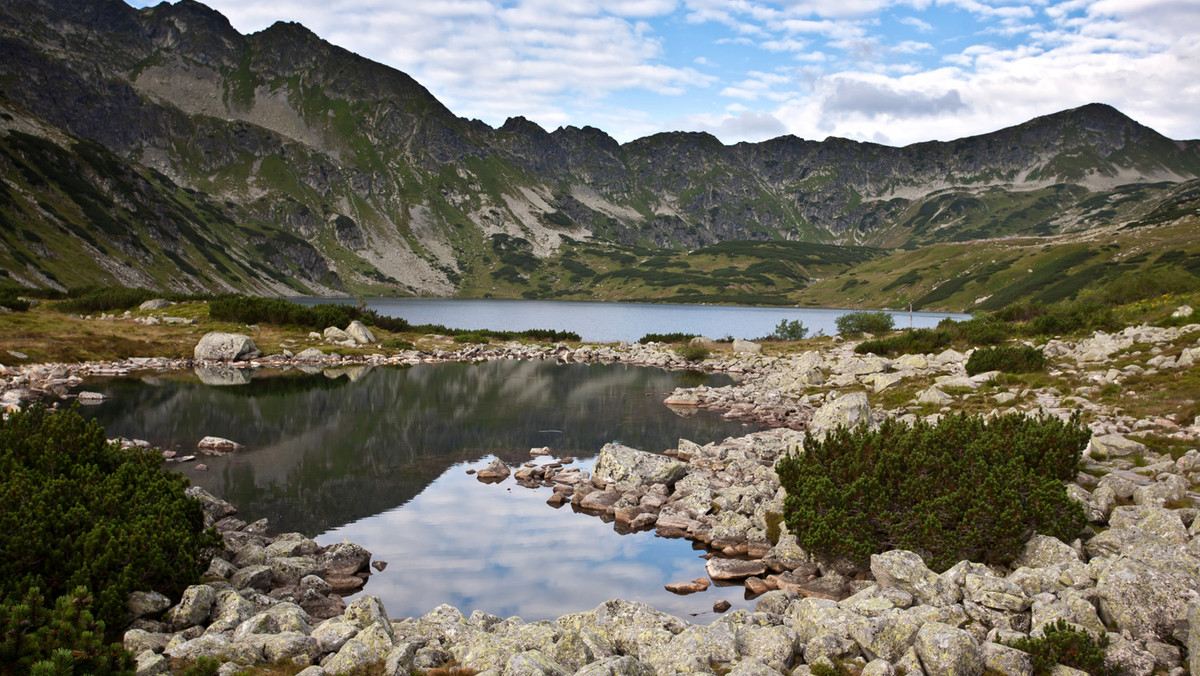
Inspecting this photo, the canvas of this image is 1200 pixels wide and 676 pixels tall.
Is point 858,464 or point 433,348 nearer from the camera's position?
point 858,464

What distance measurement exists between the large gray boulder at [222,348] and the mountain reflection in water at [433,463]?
342 inches

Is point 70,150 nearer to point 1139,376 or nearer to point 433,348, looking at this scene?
point 433,348

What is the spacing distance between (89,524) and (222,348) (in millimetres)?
57257

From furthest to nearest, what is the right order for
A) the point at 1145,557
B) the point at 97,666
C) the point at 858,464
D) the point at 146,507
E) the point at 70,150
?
1. the point at 70,150
2. the point at 858,464
3. the point at 146,507
4. the point at 1145,557
5. the point at 97,666

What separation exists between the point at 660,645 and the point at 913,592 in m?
5.93

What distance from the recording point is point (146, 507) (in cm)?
1345

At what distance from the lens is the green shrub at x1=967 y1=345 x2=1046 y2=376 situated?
120 ft

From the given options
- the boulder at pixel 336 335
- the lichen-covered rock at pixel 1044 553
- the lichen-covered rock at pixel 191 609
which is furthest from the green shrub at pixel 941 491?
the boulder at pixel 336 335

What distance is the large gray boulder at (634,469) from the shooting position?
1043 inches

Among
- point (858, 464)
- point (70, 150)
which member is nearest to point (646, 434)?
point (858, 464)

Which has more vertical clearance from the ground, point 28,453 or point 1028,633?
point 28,453

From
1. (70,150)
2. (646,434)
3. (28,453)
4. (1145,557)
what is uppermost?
(70,150)

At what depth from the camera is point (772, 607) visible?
14.5 meters

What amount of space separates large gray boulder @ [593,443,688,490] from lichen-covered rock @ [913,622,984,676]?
16.4m
